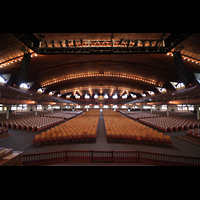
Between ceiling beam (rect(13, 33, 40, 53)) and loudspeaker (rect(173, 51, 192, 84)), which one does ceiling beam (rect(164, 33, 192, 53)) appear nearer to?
loudspeaker (rect(173, 51, 192, 84))

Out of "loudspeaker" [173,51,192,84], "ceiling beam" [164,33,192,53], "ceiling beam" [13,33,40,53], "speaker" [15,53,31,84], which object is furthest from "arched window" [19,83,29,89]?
"loudspeaker" [173,51,192,84]

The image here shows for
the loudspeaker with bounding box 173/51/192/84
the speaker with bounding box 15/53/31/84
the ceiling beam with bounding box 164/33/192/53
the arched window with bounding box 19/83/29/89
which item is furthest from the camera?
the arched window with bounding box 19/83/29/89

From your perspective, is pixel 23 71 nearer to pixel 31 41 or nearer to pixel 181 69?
pixel 31 41

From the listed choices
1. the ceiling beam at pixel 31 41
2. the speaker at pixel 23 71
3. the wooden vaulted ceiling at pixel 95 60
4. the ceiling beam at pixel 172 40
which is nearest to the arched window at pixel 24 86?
the wooden vaulted ceiling at pixel 95 60

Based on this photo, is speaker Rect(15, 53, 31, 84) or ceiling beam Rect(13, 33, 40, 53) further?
ceiling beam Rect(13, 33, 40, 53)

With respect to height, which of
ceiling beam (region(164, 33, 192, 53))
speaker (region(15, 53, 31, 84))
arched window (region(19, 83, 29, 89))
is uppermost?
ceiling beam (region(164, 33, 192, 53))

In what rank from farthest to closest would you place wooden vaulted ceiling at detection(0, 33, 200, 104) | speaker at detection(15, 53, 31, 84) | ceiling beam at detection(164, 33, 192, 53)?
wooden vaulted ceiling at detection(0, 33, 200, 104) → ceiling beam at detection(164, 33, 192, 53) → speaker at detection(15, 53, 31, 84)

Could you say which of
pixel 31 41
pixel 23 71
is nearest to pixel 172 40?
pixel 31 41

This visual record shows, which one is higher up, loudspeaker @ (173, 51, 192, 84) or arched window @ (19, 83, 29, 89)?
arched window @ (19, 83, 29, 89)

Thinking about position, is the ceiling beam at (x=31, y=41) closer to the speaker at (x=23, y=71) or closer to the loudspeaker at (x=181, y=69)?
the speaker at (x=23, y=71)

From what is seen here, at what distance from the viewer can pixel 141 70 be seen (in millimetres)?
22203
